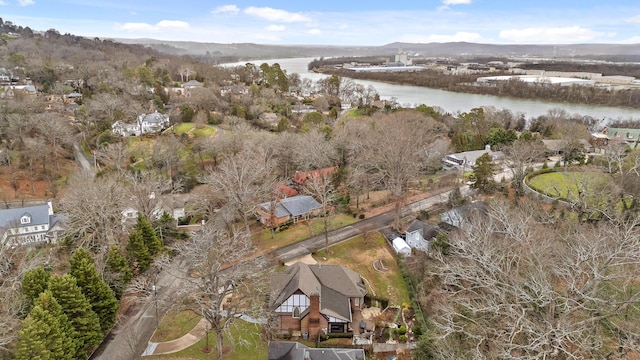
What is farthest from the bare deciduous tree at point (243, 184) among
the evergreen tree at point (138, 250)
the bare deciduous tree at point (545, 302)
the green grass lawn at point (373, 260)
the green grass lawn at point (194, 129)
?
the green grass lawn at point (194, 129)

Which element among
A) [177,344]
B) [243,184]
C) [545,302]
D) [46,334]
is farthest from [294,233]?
[545,302]

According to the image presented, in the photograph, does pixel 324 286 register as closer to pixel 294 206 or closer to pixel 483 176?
pixel 294 206

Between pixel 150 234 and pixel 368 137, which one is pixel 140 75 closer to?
pixel 368 137

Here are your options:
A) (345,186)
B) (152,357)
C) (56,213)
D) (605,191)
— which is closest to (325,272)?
(152,357)

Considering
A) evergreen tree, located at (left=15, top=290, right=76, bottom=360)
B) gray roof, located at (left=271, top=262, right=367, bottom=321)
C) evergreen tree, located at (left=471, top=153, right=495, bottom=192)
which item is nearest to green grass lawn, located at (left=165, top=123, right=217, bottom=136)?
evergreen tree, located at (left=471, top=153, right=495, bottom=192)

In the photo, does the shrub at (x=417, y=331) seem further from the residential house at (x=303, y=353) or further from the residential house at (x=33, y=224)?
the residential house at (x=33, y=224)

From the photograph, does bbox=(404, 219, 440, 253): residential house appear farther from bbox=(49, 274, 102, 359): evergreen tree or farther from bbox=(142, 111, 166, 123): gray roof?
bbox=(142, 111, 166, 123): gray roof
